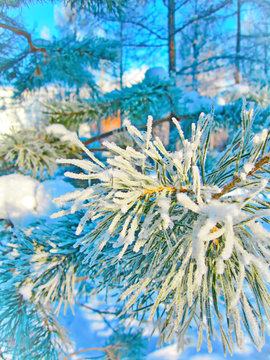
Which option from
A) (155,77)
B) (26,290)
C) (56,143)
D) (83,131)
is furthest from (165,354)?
(83,131)

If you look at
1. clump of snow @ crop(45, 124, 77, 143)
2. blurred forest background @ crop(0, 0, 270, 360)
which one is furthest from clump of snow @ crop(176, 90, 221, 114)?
clump of snow @ crop(45, 124, 77, 143)

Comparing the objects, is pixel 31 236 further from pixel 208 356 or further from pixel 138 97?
pixel 208 356

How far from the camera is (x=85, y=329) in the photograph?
125 centimetres

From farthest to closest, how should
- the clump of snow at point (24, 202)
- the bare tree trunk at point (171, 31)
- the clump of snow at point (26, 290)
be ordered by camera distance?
1. the bare tree trunk at point (171, 31)
2. the clump of snow at point (24, 202)
3. the clump of snow at point (26, 290)

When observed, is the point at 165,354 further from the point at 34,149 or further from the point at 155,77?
the point at 155,77

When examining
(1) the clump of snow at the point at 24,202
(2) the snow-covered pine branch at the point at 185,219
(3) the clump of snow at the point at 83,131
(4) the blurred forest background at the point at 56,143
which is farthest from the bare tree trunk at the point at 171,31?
(2) the snow-covered pine branch at the point at 185,219

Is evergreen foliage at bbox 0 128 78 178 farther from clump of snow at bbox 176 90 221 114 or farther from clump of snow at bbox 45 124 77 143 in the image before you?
clump of snow at bbox 176 90 221 114

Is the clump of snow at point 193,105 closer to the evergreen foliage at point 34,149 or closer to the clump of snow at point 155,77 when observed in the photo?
the clump of snow at point 155,77

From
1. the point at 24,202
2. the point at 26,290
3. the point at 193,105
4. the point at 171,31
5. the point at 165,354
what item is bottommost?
the point at 165,354

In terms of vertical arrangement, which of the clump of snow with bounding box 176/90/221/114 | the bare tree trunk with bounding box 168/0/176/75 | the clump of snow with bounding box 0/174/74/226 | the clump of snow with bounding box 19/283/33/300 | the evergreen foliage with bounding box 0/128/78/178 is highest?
the bare tree trunk with bounding box 168/0/176/75

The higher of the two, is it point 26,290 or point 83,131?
point 83,131

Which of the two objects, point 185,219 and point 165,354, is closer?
point 185,219

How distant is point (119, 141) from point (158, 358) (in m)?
1.00

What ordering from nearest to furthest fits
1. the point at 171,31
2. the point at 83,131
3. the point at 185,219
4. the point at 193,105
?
the point at 185,219 → the point at 193,105 → the point at 171,31 → the point at 83,131
